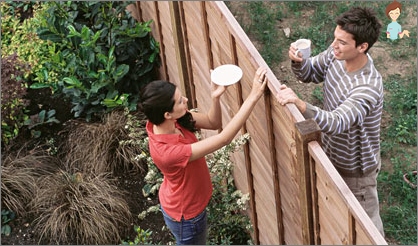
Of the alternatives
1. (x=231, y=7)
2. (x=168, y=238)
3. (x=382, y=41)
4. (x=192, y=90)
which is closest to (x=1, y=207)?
(x=168, y=238)

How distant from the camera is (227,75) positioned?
4254 mm

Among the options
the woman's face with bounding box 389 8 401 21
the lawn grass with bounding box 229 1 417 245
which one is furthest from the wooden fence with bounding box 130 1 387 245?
the woman's face with bounding box 389 8 401 21

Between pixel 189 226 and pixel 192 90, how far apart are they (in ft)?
5.60

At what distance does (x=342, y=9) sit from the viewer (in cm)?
748

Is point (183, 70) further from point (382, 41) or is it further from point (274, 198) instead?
point (382, 41)

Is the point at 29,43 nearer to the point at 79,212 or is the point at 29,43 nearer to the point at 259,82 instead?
the point at 79,212

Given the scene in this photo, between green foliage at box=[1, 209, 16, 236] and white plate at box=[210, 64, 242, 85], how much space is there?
98.9 inches

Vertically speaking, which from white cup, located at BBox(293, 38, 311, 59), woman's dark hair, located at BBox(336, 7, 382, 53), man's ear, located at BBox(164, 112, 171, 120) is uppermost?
woman's dark hair, located at BBox(336, 7, 382, 53)

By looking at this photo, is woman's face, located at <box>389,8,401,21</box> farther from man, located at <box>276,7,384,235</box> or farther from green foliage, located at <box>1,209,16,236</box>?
green foliage, located at <box>1,209,16,236</box>

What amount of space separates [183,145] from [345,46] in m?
1.06

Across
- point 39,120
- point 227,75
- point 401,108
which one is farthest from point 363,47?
point 39,120

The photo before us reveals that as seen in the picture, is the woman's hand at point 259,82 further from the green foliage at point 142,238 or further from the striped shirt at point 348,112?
→ the green foliage at point 142,238

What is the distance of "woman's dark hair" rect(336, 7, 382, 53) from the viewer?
4.05m

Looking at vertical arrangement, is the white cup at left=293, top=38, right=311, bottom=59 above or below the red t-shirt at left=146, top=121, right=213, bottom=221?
above
